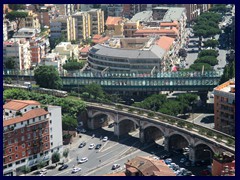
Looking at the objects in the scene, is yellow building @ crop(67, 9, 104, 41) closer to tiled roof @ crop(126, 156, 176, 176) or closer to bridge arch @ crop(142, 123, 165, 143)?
bridge arch @ crop(142, 123, 165, 143)

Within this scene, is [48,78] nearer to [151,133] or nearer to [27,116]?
[151,133]

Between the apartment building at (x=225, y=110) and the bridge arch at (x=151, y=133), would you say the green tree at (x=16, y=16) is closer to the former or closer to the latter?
the bridge arch at (x=151, y=133)

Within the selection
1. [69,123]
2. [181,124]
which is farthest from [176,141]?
[69,123]

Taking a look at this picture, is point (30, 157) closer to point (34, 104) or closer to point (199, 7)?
point (34, 104)

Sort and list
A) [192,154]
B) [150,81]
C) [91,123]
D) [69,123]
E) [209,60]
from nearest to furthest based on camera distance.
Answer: [192,154] < [69,123] < [91,123] < [150,81] < [209,60]

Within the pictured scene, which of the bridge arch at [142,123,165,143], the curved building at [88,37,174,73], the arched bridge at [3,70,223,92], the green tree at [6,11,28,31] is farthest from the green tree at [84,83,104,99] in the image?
the green tree at [6,11,28,31]

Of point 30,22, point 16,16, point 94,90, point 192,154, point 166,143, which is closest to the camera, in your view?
point 192,154

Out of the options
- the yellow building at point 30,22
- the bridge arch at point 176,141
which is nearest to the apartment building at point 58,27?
the yellow building at point 30,22

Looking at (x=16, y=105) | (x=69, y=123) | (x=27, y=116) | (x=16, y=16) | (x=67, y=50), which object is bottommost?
(x=69, y=123)
